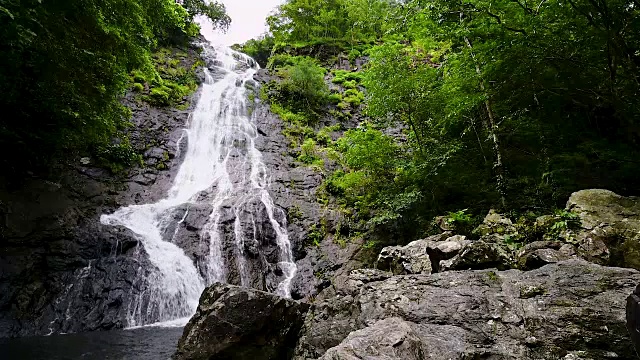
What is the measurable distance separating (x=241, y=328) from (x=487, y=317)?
285cm

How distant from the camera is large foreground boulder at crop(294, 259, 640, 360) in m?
2.68

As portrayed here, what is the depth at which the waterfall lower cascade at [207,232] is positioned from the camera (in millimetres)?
9086

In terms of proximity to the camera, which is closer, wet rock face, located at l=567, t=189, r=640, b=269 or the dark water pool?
wet rock face, located at l=567, t=189, r=640, b=269

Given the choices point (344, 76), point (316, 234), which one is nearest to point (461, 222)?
point (316, 234)

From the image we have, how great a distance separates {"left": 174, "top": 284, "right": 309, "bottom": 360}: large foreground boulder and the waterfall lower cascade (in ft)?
14.9

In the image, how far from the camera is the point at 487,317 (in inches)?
127

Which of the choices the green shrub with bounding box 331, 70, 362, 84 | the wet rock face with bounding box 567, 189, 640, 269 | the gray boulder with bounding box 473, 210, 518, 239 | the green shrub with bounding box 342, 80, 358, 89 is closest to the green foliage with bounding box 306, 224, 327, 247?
the gray boulder with bounding box 473, 210, 518, 239

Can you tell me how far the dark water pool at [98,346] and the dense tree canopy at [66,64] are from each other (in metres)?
4.69

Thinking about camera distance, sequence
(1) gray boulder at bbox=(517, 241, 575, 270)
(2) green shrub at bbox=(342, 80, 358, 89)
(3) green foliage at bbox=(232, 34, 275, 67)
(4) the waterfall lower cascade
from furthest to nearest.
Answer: (3) green foliage at bbox=(232, 34, 275, 67), (2) green shrub at bbox=(342, 80, 358, 89), (4) the waterfall lower cascade, (1) gray boulder at bbox=(517, 241, 575, 270)

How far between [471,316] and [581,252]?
234 centimetres

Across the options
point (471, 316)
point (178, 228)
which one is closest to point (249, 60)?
point (178, 228)

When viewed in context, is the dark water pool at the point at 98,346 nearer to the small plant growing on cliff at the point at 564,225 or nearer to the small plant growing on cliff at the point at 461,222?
the small plant growing on cliff at the point at 461,222

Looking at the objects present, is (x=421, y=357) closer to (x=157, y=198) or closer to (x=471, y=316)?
(x=471, y=316)

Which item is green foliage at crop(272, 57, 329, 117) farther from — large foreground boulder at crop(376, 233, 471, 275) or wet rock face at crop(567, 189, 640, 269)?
wet rock face at crop(567, 189, 640, 269)
